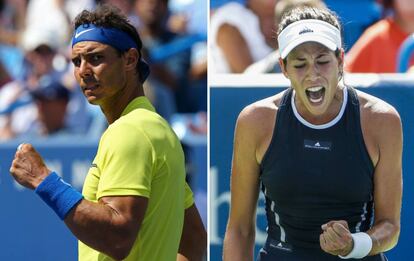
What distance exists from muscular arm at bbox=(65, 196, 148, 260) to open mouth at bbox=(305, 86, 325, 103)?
0.60 metres

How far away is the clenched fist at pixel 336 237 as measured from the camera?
273 centimetres

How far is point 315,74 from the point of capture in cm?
282

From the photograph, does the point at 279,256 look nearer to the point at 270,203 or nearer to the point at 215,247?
the point at 270,203

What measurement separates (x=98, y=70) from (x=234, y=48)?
300cm

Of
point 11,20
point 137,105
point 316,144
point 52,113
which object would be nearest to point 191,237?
point 137,105

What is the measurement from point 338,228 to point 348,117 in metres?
0.37

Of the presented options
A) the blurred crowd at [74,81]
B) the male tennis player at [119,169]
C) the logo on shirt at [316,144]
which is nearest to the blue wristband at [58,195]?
the male tennis player at [119,169]

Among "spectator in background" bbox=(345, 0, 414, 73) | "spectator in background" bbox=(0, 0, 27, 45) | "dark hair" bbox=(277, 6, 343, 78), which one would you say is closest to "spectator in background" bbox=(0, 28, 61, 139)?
"spectator in background" bbox=(0, 0, 27, 45)

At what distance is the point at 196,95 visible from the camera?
8.00 m

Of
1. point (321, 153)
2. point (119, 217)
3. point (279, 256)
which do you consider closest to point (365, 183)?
point (321, 153)

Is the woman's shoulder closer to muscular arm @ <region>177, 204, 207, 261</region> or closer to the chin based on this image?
the chin

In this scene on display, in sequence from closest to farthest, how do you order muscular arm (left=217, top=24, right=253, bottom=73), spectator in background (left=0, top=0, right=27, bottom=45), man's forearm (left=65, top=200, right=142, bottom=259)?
man's forearm (left=65, top=200, right=142, bottom=259)
muscular arm (left=217, top=24, right=253, bottom=73)
spectator in background (left=0, top=0, right=27, bottom=45)

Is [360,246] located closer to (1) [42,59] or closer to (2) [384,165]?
(2) [384,165]

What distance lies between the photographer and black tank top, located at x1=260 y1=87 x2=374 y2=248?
2875 millimetres
